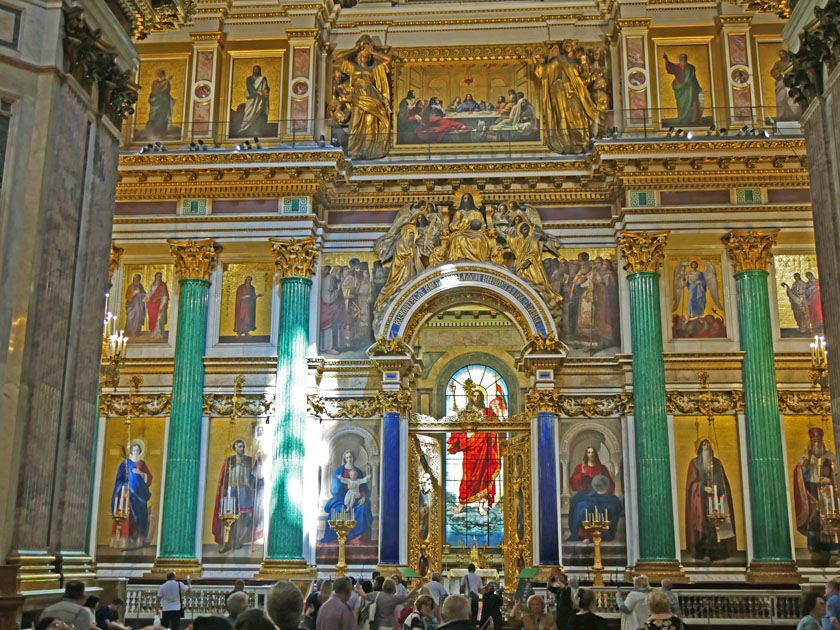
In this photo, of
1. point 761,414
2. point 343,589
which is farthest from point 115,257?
point 343,589

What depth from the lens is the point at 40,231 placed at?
10719 millimetres

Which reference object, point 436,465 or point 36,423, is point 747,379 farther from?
point 36,423

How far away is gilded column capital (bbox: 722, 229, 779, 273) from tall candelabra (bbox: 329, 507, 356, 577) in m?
10.2

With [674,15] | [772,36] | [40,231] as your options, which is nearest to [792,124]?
[772,36]

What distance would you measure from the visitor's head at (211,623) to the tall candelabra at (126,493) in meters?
15.1

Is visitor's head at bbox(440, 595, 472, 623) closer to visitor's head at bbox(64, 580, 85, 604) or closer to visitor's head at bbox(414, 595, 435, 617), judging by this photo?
visitor's head at bbox(414, 595, 435, 617)

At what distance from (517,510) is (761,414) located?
594cm

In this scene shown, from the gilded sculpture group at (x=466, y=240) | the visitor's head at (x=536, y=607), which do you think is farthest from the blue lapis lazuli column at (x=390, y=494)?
the visitor's head at (x=536, y=607)

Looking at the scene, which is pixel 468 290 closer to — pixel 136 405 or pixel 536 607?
pixel 136 405

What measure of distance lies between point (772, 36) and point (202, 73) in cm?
1371

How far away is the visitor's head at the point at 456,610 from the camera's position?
695 centimetres

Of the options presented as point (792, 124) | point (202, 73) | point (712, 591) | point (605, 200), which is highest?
point (202, 73)

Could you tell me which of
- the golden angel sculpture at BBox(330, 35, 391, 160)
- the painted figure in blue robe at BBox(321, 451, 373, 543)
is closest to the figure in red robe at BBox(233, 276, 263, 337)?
the painted figure in blue robe at BBox(321, 451, 373, 543)

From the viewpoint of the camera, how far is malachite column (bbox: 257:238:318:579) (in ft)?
66.8
